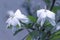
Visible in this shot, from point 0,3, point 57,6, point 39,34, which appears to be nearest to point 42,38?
point 39,34

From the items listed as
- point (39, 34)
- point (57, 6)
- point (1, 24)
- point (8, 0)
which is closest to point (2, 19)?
point (1, 24)

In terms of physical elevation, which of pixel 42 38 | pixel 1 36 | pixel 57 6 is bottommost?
pixel 42 38

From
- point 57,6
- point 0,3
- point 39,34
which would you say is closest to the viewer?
point 39,34

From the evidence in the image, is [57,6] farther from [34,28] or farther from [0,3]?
[0,3]

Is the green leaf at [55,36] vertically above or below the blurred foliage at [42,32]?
below

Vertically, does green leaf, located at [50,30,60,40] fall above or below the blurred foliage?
below

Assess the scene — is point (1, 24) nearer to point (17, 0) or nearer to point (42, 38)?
point (17, 0)

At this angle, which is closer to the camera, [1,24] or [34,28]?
[34,28]

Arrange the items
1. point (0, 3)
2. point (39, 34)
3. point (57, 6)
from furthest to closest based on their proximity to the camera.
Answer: point (0, 3)
point (57, 6)
point (39, 34)

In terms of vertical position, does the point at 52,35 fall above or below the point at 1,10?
below
